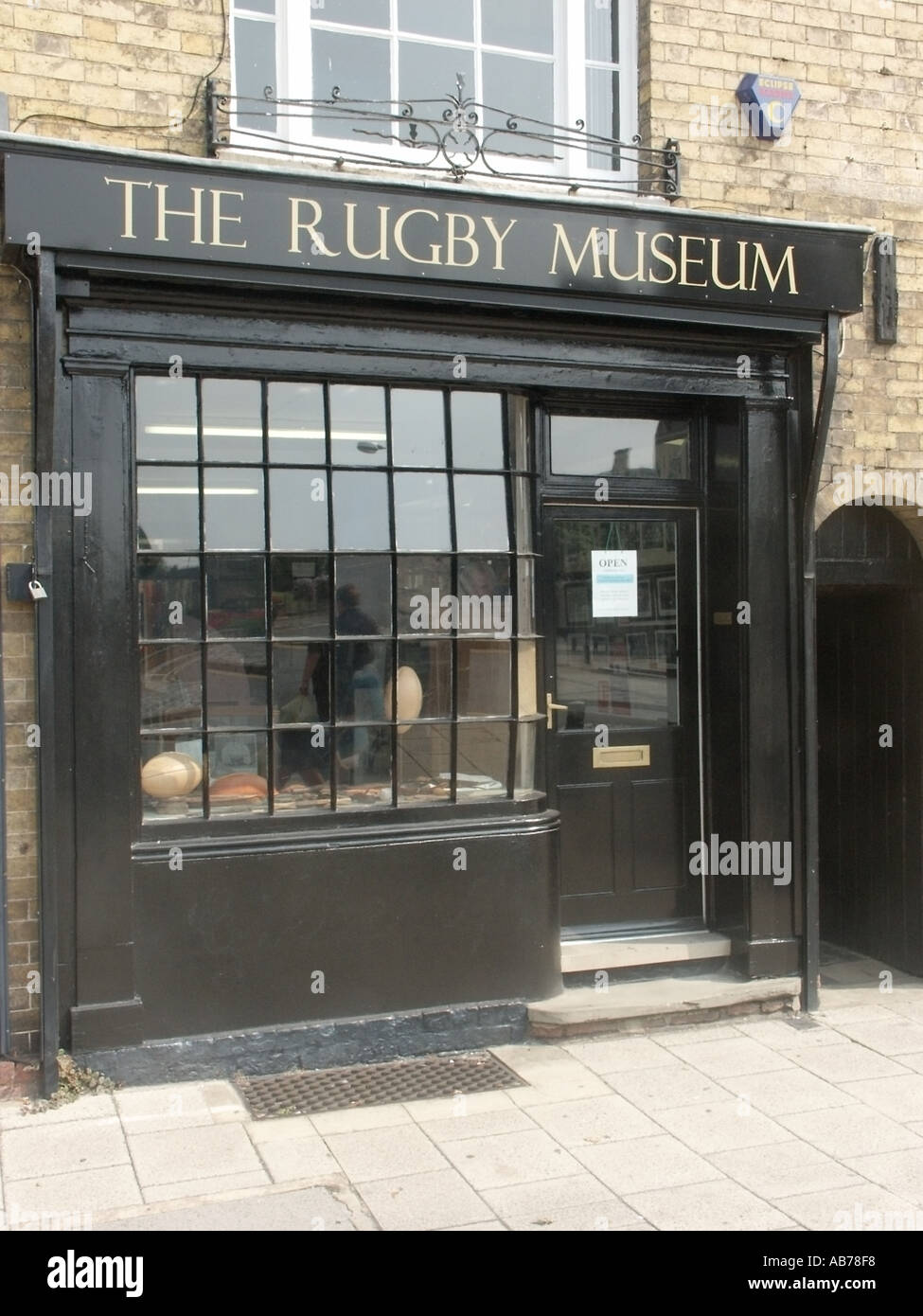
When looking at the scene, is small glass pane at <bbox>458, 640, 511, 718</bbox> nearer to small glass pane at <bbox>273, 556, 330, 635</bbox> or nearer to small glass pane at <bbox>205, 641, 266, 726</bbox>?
small glass pane at <bbox>273, 556, 330, 635</bbox>

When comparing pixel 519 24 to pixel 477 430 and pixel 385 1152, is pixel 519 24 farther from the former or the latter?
pixel 385 1152

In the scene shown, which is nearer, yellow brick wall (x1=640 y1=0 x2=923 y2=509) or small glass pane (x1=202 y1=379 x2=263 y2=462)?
small glass pane (x1=202 y1=379 x2=263 y2=462)

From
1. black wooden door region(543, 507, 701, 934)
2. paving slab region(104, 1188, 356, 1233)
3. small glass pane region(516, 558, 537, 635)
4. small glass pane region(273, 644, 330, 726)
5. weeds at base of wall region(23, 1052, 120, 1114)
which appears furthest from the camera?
black wooden door region(543, 507, 701, 934)

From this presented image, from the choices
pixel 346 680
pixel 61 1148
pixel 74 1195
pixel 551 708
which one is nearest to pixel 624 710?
pixel 551 708

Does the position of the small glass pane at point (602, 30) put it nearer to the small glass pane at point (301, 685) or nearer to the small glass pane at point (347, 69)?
the small glass pane at point (347, 69)

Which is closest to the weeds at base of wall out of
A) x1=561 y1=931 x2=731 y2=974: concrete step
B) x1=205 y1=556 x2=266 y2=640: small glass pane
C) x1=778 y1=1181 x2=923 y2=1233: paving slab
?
x1=205 y1=556 x2=266 y2=640: small glass pane

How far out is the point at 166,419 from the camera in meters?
5.25

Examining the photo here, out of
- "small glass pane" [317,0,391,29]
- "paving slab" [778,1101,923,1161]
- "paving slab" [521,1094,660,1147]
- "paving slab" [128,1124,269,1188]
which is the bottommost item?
"paving slab" [778,1101,923,1161]

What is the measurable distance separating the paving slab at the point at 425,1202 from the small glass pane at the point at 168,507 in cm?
265

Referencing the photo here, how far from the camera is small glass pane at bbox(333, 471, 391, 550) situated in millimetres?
5496

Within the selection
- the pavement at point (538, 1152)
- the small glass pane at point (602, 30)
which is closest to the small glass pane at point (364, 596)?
the pavement at point (538, 1152)

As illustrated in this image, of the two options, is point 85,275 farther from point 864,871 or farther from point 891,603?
point 864,871

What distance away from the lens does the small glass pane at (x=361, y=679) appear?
5531 mm

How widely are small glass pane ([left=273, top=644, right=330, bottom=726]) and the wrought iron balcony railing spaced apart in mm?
2114
